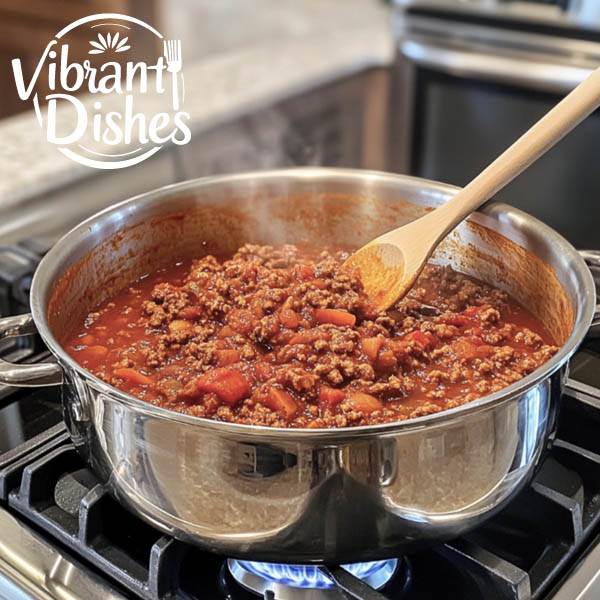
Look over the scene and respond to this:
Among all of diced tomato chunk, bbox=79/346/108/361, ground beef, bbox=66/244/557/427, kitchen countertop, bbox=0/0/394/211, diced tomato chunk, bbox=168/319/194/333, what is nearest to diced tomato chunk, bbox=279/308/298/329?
ground beef, bbox=66/244/557/427

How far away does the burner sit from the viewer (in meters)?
0.90

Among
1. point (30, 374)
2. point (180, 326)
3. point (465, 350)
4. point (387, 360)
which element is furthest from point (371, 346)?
point (30, 374)

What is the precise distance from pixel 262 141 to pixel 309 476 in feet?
5.20

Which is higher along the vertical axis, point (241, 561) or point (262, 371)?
point (262, 371)

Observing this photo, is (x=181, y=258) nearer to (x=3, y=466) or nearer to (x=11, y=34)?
(x=3, y=466)

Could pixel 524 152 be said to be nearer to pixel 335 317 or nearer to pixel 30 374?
pixel 335 317

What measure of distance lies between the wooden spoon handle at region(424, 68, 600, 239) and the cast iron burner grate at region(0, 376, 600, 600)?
32 cm

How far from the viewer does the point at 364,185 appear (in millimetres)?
1292

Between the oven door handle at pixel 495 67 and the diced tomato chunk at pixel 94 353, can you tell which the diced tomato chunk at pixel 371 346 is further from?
the oven door handle at pixel 495 67

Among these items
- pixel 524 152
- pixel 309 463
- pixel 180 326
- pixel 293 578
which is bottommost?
pixel 293 578

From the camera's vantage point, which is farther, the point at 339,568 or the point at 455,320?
the point at 455,320

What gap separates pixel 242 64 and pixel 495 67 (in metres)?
0.69

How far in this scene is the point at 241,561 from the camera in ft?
3.02

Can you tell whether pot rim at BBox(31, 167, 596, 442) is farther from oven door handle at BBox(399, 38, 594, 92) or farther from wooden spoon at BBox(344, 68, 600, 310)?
oven door handle at BBox(399, 38, 594, 92)
